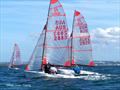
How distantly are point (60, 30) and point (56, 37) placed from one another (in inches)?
45.8

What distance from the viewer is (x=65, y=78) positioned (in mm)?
64500

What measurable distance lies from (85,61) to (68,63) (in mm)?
7034

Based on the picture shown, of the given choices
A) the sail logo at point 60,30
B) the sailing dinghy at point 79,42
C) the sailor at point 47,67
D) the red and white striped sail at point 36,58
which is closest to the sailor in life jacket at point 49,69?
the sailor at point 47,67

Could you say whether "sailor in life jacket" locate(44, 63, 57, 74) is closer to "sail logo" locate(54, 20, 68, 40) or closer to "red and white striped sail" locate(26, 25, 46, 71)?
"red and white striped sail" locate(26, 25, 46, 71)

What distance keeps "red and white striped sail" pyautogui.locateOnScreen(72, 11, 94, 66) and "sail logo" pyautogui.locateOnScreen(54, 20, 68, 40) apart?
23.3 feet

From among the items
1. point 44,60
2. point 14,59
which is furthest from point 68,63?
point 14,59

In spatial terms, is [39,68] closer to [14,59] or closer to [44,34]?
[44,34]

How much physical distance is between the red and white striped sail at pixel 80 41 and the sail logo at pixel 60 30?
710cm

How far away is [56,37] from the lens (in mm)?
65938

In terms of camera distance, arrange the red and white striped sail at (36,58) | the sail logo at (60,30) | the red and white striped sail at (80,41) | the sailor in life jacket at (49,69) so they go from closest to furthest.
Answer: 1. the red and white striped sail at (36,58)
2. the sailor in life jacket at (49,69)
3. the sail logo at (60,30)
4. the red and white striped sail at (80,41)

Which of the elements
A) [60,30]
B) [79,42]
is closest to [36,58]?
[60,30]

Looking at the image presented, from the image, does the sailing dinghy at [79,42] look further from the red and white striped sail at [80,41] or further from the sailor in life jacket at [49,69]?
the sailor in life jacket at [49,69]

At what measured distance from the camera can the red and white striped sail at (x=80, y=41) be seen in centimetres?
7324

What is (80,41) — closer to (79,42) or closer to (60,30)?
(79,42)
